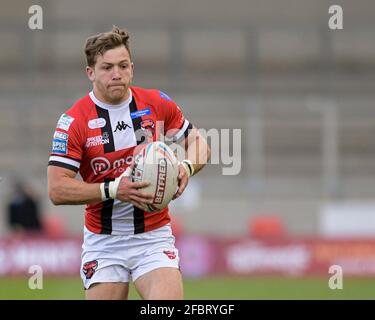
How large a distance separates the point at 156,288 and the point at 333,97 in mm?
17492

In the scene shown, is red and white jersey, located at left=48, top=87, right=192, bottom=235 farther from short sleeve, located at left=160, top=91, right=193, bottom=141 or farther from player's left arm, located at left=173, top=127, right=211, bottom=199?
player's left arm, located at left=173, top=127, right=211, bottom=199

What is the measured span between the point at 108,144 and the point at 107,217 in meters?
0.57

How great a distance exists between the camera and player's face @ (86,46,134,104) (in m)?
7.01

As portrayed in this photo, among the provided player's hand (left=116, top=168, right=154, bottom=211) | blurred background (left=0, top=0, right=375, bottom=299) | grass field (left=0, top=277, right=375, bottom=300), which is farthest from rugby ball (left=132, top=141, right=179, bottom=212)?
blurred background (left=0, top=0, right=375, bottom=299)

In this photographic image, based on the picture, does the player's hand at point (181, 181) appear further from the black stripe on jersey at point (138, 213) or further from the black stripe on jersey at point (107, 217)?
the black stripe on jersey at point (107, 217)

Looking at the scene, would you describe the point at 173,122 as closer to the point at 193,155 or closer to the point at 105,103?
the point at 193,155

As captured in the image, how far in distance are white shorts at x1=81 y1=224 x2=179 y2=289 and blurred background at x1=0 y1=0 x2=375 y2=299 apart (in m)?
8.16

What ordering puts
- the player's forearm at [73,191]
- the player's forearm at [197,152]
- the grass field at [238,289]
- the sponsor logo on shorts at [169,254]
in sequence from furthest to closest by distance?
1. the grass field at [238,289]
2. the player's forearm at [197,152]
3. the sponsor logo on shorts at [169,254]
4. the player's forearm at [73,191]

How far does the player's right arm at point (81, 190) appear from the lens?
6.84 meters

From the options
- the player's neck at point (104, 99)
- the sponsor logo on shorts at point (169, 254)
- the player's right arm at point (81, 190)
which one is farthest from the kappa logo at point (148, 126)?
the sponsor logo on shorts at point (169, 254)

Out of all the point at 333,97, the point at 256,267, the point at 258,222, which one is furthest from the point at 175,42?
the point at 256,267

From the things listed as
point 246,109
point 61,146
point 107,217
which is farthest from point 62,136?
point 246,109

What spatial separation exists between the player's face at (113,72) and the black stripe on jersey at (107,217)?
81cm
